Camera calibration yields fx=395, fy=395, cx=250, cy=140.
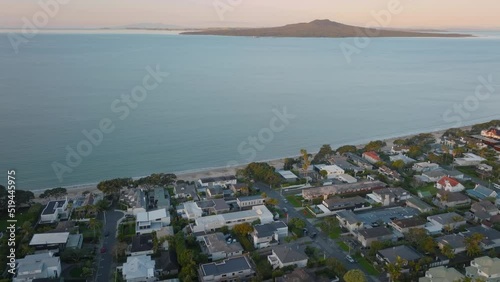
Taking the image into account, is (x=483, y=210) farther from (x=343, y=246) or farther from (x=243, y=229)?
(x=243, y=229)

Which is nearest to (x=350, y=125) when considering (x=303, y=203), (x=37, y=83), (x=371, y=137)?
(x=371, y=137)

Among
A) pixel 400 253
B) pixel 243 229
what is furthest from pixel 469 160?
pixel 243 229

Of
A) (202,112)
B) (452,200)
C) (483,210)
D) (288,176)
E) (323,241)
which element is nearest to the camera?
(323,241)

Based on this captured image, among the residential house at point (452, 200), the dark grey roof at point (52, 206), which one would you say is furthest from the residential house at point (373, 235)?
the dark grey roof at point (52, 206)

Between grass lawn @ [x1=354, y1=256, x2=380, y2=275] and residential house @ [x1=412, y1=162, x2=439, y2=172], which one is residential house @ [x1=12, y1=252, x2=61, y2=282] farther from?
residential house @ [x1=412, y1=162, x2=439, y2=172]

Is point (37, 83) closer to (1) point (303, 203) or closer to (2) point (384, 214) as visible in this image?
(1) point (303, 203)

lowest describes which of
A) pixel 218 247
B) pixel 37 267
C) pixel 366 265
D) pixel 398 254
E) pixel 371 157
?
pixel 366 265
